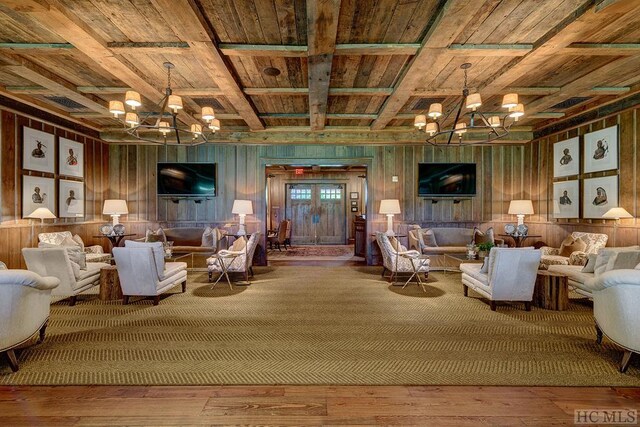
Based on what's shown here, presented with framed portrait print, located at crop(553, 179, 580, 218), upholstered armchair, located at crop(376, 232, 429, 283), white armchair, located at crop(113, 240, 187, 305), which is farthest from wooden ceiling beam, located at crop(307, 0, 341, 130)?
framed portrait print, located at crop(553, 179, 580, 218)

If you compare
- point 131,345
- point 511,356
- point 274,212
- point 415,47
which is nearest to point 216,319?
point 131,345

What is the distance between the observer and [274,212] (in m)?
11.8

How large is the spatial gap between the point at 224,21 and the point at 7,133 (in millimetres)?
4539

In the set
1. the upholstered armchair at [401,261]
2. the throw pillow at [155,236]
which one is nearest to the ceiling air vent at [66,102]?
the throw pillow at [155,236]

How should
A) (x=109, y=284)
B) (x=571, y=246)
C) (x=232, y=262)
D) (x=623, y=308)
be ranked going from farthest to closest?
(x=571, y=246), (x=232, y=262), (x=109, y=284), (x=623, y=308)

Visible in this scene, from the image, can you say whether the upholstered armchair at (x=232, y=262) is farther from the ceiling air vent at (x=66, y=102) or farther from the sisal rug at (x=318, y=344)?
the ceiling air vent at (x=66, y=102)

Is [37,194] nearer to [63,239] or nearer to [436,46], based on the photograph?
[63,239]

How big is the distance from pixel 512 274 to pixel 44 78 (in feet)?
21.3

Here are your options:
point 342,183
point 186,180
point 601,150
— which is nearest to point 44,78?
point 186,180

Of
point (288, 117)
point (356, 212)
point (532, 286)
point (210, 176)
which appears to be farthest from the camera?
point (356, 212)

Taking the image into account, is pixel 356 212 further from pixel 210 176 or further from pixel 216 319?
pixel 216 319

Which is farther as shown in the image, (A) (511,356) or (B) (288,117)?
(B) (288,117)

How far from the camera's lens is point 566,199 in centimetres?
619
